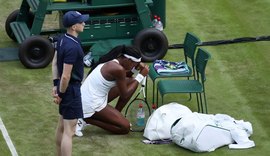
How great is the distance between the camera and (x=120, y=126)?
11992 millimetres

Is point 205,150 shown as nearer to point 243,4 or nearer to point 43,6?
point 43,6

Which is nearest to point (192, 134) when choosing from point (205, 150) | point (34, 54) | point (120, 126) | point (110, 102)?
point (205, 150)

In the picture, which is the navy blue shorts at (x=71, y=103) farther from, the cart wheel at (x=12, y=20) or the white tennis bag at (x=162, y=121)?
the cart wheel at (x=12, y=20)

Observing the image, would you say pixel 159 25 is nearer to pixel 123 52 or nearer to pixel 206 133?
pixel 123 52

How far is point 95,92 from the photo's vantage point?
38.8 ft

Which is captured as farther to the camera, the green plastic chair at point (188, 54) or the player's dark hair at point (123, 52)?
the green plastic chair at point (188, 54)

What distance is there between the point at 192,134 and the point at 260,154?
3.22ft

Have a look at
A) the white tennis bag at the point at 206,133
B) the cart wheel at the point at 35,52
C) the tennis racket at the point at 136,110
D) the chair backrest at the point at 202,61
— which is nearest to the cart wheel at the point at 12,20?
the cart wheel at the point at 35,52

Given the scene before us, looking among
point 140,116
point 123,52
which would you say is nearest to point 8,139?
point 140,116

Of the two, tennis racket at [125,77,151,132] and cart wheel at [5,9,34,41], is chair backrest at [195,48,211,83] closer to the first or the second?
tennis racket at [125,77,151,132]

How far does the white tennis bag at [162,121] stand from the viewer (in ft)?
38.7

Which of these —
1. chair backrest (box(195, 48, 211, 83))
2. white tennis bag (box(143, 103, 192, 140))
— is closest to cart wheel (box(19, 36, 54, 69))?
chair backrest (box(195, 48, 211, 83))

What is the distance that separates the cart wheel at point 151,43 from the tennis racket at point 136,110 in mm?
1401

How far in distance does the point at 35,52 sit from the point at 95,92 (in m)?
2.84
